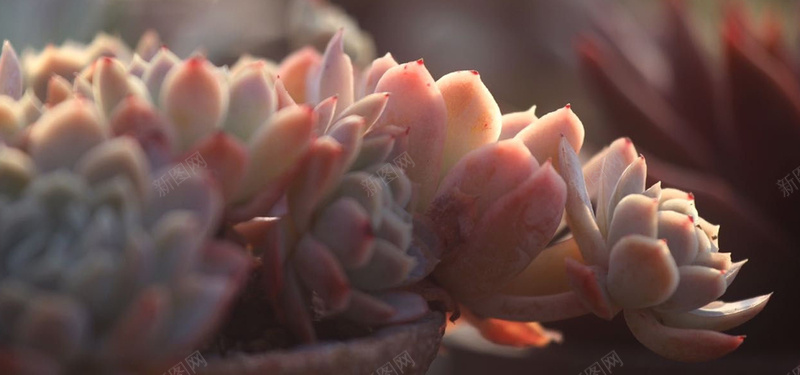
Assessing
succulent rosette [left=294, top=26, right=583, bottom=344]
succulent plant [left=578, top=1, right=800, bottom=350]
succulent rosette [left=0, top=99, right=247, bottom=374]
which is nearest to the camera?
succulent rosette [left=0, top=99, right=247, bottom=374]

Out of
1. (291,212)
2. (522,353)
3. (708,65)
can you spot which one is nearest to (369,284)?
(291,212)

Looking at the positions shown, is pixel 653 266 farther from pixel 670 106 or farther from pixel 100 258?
pixel 670 106

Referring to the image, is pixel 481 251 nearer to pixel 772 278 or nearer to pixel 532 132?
pixel 532 132

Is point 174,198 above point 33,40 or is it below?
below

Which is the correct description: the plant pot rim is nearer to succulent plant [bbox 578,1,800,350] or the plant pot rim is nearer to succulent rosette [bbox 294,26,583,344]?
succulent rosette [bbox 294,26,583,344]

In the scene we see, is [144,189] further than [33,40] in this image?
→ No

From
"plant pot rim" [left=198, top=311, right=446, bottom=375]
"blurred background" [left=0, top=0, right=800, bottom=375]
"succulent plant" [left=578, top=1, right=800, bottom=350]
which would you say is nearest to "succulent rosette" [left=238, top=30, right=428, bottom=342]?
"plant pot rim" [left=198, top=311, right=446, bottom=375]

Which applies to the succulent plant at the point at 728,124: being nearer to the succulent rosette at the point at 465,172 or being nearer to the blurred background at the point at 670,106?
the blurred background at the point at 670,106
